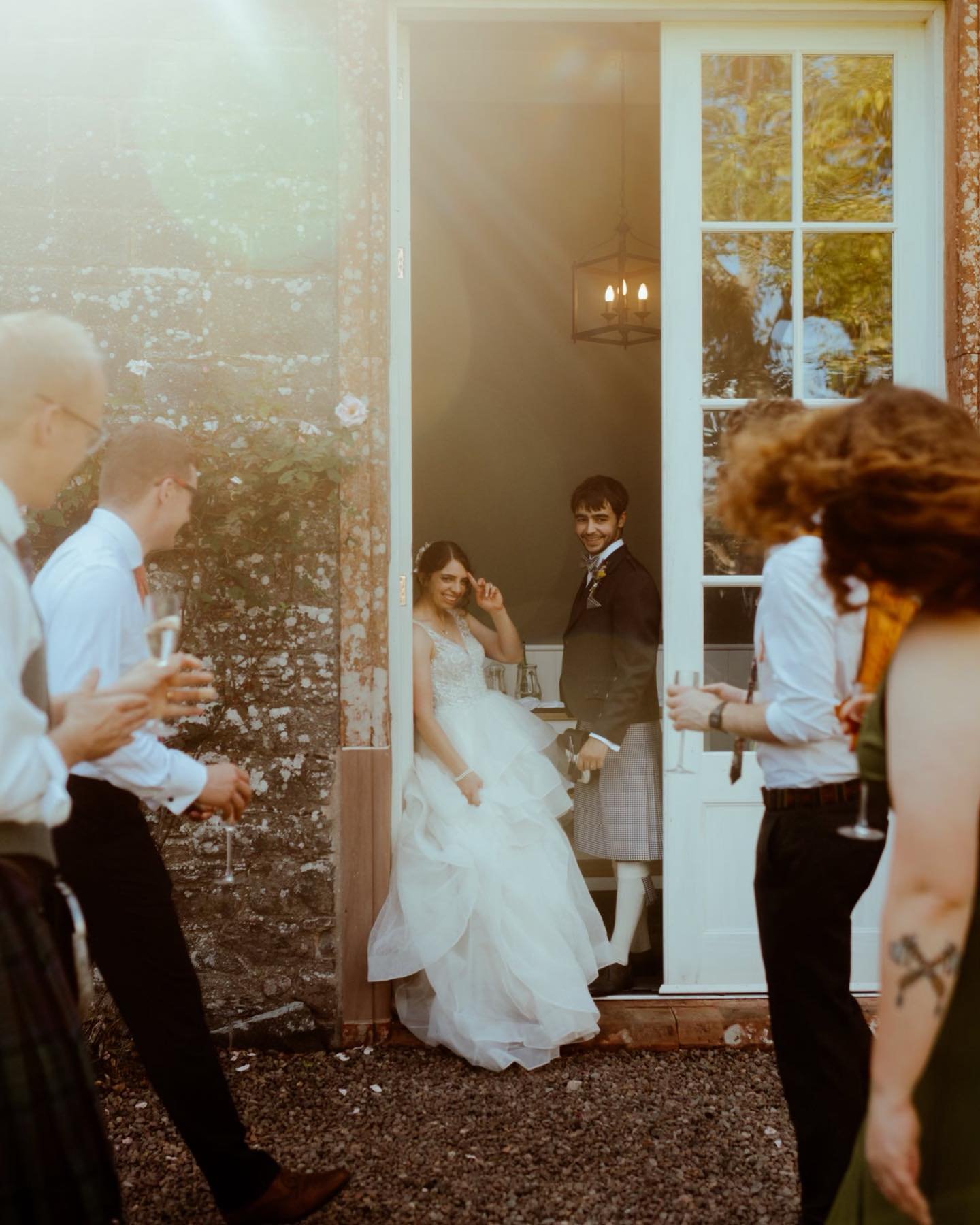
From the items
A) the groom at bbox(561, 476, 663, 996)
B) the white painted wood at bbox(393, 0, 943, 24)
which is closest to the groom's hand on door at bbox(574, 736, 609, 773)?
the groom at bbox(561, 476, 663, 996)

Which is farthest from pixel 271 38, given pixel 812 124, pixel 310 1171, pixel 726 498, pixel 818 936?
pixel 310 1171

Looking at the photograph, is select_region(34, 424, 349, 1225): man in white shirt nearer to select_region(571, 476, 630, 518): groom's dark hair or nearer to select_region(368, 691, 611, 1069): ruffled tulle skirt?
select_region(368, 691, 611, 1069): ruffled tulle skirt

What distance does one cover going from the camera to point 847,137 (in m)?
3.88

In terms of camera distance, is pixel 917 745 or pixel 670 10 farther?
pixel 670 10

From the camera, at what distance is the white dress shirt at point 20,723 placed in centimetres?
148

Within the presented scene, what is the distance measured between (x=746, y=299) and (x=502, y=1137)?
2810 millimetres

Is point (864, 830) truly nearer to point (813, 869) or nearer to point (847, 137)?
point (813, 869)

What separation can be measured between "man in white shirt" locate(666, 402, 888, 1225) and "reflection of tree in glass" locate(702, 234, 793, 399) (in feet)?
5.55

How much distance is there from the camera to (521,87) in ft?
21.4

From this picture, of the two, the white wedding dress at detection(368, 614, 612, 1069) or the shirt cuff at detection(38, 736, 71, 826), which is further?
the white wedding dress at detection(368, 614, 612, 1069)

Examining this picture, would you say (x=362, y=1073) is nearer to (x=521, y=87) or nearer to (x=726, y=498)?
(x=726, y=498)

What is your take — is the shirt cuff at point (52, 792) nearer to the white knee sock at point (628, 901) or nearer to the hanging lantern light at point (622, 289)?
the white knee sock at point (628, 901)

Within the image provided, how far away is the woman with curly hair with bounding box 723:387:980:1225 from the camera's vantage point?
130 centimetres

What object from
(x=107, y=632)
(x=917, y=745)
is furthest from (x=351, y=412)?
(x=917, y=745)
